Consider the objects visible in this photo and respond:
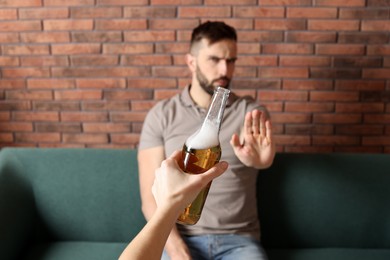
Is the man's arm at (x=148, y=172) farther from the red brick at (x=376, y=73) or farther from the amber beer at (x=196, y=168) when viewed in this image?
the red brick at (x=376, y=73)

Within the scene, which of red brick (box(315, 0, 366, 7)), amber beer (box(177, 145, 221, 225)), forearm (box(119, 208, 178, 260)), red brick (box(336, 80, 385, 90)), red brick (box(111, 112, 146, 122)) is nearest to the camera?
forearm (box(119, 208, 178, 260))

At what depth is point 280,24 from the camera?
7.55ft

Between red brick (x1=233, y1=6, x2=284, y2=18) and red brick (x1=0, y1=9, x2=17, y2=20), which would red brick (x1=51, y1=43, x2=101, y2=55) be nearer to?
red brick (x1=0, y1=9, x2=17, y2=20)

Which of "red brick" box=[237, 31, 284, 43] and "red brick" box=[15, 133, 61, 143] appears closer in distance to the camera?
"red brick" box=[237, 31, 284, 43]

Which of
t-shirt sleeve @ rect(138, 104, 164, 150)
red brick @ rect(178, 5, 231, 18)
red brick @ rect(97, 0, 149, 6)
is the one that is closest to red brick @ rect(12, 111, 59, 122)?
red brick @ rect(97, 0, 149, 6)

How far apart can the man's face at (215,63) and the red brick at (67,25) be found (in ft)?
2.57

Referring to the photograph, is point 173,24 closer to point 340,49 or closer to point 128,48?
point 128,48

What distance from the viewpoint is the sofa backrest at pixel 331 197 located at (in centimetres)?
200

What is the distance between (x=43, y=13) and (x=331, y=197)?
1.82m

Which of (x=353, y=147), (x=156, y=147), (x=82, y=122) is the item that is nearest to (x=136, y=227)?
(x=156, y=147)

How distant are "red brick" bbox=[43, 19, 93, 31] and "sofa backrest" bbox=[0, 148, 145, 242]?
763 millimetres

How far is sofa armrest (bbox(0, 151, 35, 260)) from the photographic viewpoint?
180 cm

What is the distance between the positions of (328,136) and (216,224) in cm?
102

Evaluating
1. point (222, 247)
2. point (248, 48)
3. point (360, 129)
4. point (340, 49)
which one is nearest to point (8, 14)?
point (248, 48)
